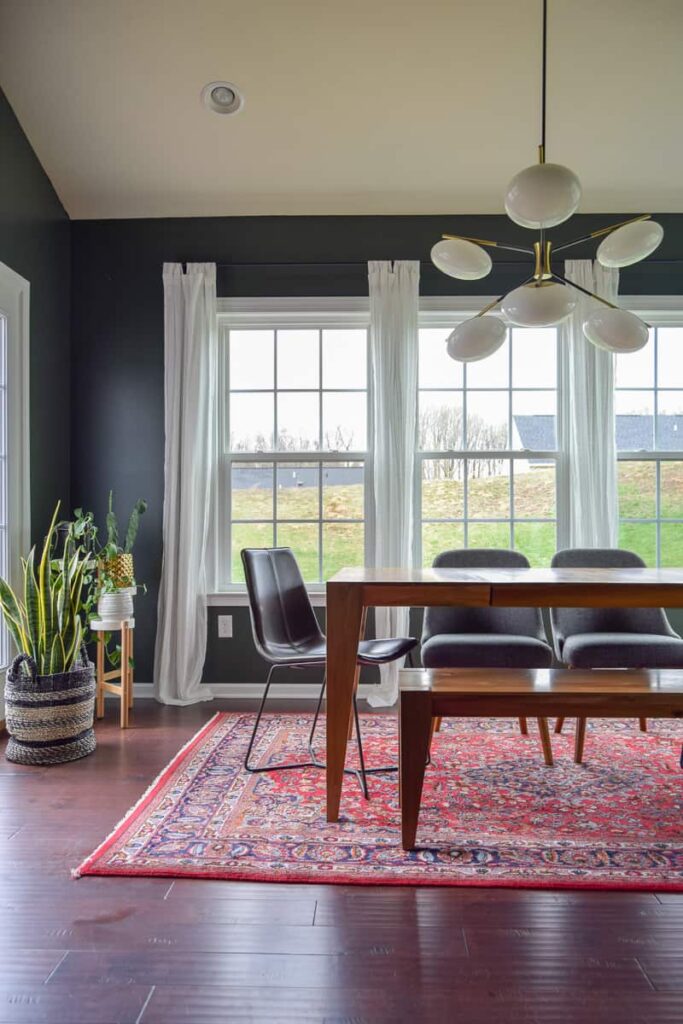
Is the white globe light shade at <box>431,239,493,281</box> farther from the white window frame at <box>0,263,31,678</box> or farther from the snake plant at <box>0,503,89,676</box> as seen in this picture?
the white window frame at <box>0,263,31,678</box>

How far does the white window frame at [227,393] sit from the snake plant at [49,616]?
108 centimetres

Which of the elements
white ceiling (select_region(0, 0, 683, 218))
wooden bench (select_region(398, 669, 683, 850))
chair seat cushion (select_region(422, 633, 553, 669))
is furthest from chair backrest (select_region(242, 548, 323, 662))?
white ceiling (select_region(0, 0, 683, 218))

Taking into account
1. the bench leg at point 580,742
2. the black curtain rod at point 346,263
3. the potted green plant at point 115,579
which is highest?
the black curtain rod at point 346,263

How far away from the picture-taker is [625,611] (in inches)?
133

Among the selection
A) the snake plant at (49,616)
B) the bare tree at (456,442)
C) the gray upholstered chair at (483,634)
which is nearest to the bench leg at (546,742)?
the gray upholstered chair at (483,634)

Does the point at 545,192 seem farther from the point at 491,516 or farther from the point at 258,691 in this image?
the point at 258,691

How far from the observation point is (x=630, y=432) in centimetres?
426

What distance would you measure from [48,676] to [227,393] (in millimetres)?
2025

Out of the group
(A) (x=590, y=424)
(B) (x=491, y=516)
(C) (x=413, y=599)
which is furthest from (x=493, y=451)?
(C) (x=413, y=599)

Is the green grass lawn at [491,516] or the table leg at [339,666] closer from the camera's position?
the table leg at [339,666]

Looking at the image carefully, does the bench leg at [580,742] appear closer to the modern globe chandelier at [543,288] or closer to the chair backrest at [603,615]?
the chair backrest at [603,615]

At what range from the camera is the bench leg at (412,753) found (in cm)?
205

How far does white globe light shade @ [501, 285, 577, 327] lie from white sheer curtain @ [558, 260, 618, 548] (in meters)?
1.68

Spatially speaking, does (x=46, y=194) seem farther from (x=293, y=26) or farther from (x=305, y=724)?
(x=305, y=724)
